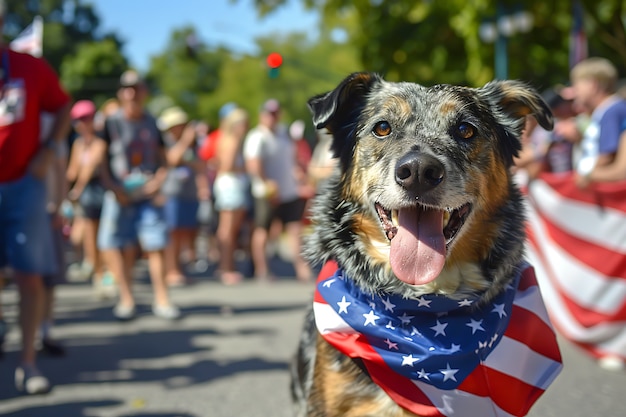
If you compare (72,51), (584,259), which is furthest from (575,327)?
(72,51)

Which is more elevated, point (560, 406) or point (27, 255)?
point (27, 255)

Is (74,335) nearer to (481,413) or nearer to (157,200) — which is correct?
(157,200)

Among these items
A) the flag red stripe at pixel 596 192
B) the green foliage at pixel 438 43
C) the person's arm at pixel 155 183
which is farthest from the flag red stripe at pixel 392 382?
the green foliage at pixel 438 43

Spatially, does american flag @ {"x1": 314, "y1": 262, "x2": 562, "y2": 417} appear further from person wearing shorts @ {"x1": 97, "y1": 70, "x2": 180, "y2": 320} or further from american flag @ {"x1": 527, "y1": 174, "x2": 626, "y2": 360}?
person wearing shorts @ {"x1": 97, "y1": 70, "x2": 180, "y2": 320}

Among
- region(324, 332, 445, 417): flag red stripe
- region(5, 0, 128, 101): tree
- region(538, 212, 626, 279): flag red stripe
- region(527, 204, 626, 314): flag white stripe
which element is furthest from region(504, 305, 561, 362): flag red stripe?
region(5, 0, 128, 101): tree

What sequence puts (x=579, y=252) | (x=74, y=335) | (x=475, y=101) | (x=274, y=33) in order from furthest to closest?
(x=274, y=33) < (x=74, y=335) < (x=579, y=252) < (x=475, y=101)

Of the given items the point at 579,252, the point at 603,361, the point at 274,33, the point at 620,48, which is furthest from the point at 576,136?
the point at 274,33

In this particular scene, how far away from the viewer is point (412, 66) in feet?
55.1

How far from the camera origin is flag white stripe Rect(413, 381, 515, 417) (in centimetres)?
286

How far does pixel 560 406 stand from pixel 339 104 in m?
2.73

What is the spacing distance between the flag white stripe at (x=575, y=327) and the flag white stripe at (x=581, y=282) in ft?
0.43

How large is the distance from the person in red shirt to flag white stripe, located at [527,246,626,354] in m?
3.79

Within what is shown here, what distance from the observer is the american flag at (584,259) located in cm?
570

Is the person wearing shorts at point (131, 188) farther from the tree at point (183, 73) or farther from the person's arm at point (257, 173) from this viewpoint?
the tree at point (183, 73)
